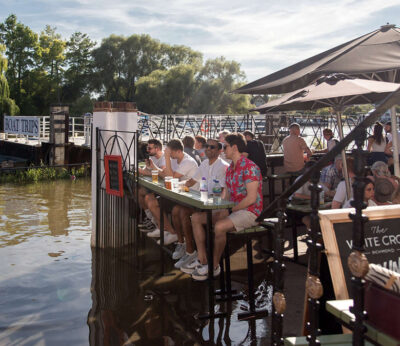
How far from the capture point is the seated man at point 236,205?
4844 mm

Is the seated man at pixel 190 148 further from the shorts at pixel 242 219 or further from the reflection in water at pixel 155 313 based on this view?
the shorts at pixel 242 219

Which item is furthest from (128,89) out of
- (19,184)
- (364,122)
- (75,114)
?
(364,122)

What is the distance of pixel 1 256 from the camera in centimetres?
679

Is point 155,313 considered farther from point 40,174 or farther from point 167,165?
point 40,174

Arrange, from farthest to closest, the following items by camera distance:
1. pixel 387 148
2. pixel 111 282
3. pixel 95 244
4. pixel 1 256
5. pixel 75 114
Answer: pixel 75 114 → pixel 387 148 → pixel 95 244 → pixel 1 256 → pixel 111 282

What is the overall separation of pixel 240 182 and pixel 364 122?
311 centimetres

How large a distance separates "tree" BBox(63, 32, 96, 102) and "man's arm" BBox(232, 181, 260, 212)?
192 feet

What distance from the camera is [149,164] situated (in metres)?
7.31

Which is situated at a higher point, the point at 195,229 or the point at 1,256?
the point at 195,229

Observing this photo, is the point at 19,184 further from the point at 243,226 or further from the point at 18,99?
the point at 18,99

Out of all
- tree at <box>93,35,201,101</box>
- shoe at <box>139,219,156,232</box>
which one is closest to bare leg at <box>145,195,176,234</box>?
shoe at <box>139,219,156,232</box>

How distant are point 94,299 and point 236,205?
6.13 ft

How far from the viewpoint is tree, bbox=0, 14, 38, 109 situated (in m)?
54.1

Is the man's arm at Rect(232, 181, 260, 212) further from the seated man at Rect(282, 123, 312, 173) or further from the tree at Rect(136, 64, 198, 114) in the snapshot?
the tree at Rect(136, 64, 198, 114)
